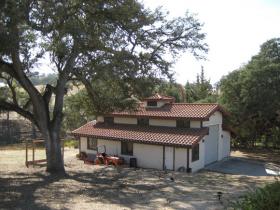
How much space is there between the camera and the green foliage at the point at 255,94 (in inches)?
1244

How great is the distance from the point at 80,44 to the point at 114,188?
261 inches

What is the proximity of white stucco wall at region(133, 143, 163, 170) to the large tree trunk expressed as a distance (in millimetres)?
7553

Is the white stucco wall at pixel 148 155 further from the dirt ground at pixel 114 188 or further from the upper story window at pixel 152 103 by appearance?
the upper story window at pixel 152 103

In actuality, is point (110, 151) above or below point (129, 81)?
below

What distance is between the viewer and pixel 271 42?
34.0m

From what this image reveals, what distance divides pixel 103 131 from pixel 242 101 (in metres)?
11.9

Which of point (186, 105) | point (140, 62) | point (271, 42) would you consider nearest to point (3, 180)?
point (140, 62)

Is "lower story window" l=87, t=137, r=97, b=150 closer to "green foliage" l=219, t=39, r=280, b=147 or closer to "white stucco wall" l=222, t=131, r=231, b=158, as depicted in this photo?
"white stucco wall" l=222, t=131, r=231, b=158

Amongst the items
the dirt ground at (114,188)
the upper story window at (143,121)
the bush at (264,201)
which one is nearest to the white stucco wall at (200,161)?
the dirt ground at (114,188)

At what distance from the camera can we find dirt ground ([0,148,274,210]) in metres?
14.0

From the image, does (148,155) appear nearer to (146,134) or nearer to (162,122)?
(146,134)

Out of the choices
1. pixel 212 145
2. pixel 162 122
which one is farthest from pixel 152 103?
pixel 212 145

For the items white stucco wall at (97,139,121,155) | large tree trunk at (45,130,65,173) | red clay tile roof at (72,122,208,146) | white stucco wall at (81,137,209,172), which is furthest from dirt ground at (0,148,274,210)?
white stucco wall at (97,139,121,155)

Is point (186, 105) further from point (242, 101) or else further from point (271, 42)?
point (271, 42)
